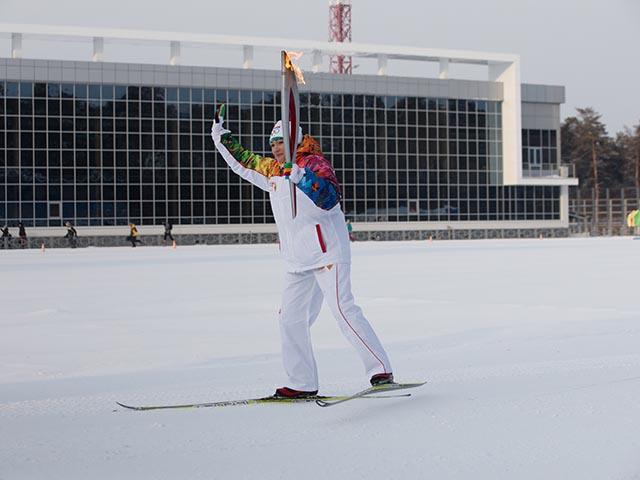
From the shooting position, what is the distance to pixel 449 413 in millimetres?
5457

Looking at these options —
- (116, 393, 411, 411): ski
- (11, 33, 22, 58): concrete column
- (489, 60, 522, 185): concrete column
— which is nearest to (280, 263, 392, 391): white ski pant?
(116, 393, 411, 411): ski

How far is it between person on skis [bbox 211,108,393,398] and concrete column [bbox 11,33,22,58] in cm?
5503

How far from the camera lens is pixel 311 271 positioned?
19.9 ft

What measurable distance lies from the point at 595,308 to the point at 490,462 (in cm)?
780

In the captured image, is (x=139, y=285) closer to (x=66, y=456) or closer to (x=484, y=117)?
(x=66, y=456)

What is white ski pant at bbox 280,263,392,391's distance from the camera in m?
5.96

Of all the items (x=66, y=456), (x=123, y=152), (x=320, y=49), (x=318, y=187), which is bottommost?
(x=66, y=456)

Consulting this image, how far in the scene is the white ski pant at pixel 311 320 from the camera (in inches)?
235

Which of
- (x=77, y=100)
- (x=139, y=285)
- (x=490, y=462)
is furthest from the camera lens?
(x=77, y=100)

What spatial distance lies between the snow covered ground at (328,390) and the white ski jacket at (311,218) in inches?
33.8

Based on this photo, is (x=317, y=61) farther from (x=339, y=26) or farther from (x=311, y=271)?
(x=311, y=271)

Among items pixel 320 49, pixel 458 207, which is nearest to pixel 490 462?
pixel 320 49

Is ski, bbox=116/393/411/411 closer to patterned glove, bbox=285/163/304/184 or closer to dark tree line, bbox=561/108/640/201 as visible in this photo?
patterned glove, bbox=285/163/304/184

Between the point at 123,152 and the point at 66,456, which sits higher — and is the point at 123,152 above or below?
above
